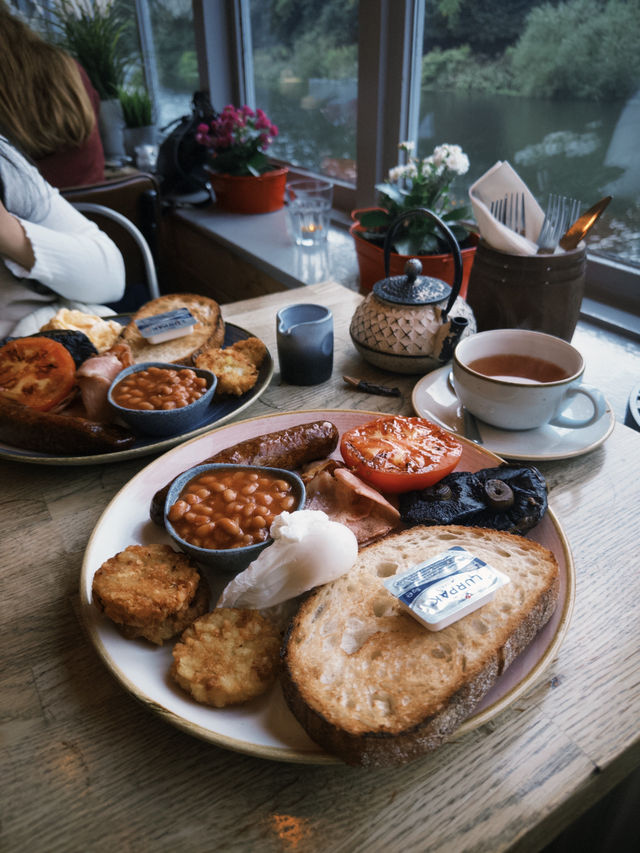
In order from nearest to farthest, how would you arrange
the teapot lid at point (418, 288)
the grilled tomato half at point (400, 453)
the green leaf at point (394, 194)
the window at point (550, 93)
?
the grilled tomato half at point (400, 453)
the teapot lid at point (418, 288)
the window at point (550, 93)
the green leaf at point (394, 194)

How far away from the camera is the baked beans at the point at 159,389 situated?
1256 mm

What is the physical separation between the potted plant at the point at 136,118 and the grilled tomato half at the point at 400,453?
443cm

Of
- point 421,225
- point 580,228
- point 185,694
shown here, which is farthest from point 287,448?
point 421,225

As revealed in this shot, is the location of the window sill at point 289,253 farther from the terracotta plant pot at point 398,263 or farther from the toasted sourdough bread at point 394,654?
the toasted sourdough bread at point 394,654

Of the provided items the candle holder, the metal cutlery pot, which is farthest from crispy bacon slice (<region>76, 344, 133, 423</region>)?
the candle holder

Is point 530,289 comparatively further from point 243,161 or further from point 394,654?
point 243,161

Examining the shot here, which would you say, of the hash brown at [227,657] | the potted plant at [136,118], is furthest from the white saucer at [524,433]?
the potted plant at [136,118]

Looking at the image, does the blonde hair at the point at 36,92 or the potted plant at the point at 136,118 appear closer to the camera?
the blonde hair at the point at 36,92

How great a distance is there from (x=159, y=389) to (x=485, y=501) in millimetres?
726

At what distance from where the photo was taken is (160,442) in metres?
1.22

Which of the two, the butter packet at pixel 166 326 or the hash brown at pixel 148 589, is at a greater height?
the butter packet at pixel 166 326

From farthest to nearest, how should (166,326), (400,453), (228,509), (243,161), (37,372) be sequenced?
(243,161) → (166,326) → (37,372) → (400,453) → (228,509)

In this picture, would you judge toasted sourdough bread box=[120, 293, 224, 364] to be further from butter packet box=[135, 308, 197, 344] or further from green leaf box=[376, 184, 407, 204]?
green leaf box=[376, 184, 407, 204]

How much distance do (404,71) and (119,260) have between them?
1625mm
